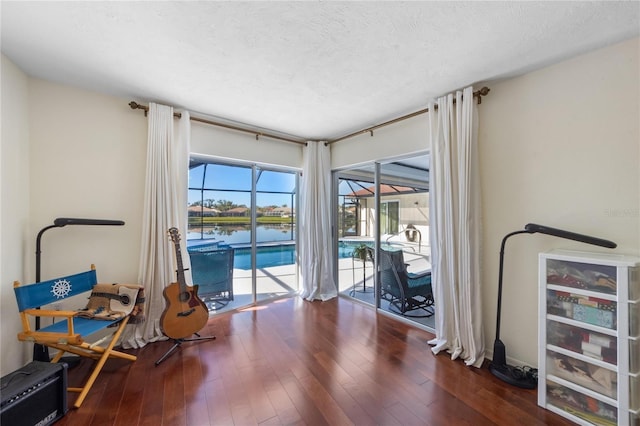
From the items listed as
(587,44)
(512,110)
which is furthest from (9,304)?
(587,44)

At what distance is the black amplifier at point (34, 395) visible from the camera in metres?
1.30

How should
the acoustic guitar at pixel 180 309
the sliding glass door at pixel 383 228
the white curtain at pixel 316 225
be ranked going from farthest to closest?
1. the white curtain at pixel 316 225
2. the sliding glass door at pixel 383 228
3. the acoustic guitar at pixel 180 309

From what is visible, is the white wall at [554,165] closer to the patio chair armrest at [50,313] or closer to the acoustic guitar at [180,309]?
the acoustic guitar at [180,309]

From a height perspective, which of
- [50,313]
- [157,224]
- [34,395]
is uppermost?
[157,224]

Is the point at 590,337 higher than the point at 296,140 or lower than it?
lower

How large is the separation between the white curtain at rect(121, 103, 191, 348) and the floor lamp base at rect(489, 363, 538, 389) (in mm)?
3110

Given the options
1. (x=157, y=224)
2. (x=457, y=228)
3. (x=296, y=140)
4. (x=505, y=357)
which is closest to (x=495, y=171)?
(x=457, y=228)

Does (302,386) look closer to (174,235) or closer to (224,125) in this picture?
(174,235)

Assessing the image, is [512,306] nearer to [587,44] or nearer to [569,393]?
[569,393]

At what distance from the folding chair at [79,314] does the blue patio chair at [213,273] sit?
0.93m

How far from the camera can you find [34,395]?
55.4 inches

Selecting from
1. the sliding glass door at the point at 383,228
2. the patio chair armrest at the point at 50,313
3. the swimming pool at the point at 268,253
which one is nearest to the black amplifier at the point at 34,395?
the patio chair armrest at the point at 50,313

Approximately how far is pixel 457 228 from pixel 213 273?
2.99m

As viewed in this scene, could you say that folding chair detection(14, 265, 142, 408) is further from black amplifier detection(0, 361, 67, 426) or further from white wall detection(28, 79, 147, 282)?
white wall detection(28, 79, 147, 282)
